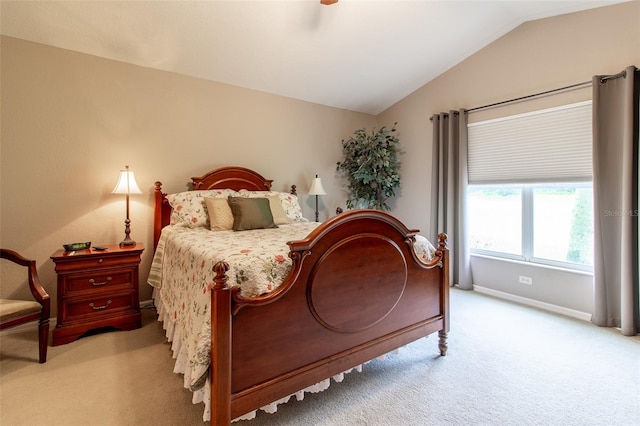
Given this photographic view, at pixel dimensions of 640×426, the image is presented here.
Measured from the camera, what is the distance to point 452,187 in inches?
150

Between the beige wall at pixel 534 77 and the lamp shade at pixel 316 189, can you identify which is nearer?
the beige wall at pixel 534 77

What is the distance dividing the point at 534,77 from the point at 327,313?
330 centimetres

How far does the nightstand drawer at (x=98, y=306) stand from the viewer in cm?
239

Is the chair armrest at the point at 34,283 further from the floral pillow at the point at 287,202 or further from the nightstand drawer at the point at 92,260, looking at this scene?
the floral pillow at the point at 287,202

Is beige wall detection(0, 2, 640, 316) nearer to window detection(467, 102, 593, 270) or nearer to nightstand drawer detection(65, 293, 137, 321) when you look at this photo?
window detection(467, 102, 593, 270)

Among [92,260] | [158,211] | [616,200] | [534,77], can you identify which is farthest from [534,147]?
[92,260]

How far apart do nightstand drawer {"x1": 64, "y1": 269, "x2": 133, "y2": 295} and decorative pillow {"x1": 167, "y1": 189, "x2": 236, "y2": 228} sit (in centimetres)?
61

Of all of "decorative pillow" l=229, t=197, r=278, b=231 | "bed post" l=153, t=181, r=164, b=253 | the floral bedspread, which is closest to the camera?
the floral bedspread

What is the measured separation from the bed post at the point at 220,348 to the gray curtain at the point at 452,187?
3.23 meters

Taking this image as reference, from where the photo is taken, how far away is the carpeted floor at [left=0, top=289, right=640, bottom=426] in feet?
5.18

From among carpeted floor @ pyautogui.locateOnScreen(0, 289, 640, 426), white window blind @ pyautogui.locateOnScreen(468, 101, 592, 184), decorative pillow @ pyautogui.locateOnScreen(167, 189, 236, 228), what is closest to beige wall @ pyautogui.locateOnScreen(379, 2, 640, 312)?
white window blind @ pyautogui.locateOnScreen(468, 101, 592, 184)

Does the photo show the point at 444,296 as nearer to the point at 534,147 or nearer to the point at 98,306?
the point at 534,147

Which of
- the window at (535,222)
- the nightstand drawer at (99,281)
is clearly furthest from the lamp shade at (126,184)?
the window at (535,222)

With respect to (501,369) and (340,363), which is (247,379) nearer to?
(340,363)
